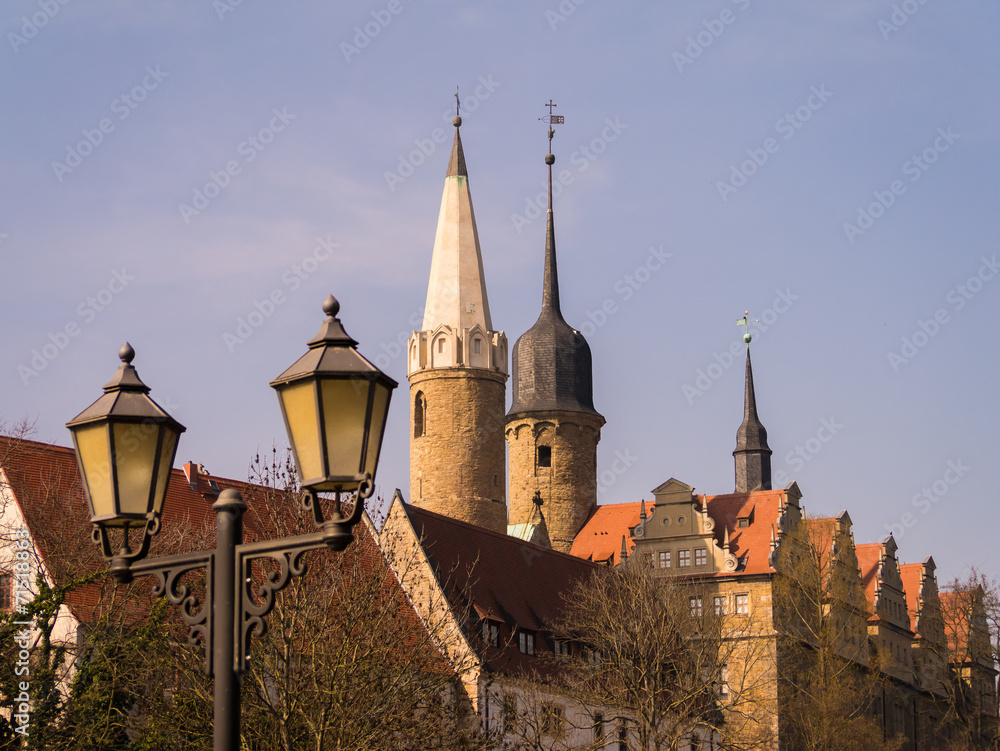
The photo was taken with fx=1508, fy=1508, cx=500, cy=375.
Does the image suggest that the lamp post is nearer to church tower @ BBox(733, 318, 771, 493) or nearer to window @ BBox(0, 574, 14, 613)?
window @ BBox(0, 574, 14, 613)

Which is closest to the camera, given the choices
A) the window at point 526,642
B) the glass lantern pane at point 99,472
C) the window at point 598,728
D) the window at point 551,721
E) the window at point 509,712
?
the glass lantern pane at point 99,472

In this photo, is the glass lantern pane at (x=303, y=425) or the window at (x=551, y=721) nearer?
the glass lantern pane at (x=303, y=425)

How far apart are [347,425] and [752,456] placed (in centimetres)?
6954

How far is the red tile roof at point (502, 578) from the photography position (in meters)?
39.0

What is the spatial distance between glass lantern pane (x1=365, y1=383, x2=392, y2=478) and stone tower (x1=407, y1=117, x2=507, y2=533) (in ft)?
144

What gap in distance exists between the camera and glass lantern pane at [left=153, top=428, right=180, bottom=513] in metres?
6.24

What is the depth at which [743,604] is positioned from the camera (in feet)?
178

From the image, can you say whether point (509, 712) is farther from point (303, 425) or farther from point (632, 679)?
point (303, 425)

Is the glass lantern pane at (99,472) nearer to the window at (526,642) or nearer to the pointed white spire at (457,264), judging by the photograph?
the window at (526,642)

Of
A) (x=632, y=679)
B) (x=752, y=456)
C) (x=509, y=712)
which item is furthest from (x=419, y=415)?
(x=752, y=456)

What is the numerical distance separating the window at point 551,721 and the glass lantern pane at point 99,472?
2512 cm

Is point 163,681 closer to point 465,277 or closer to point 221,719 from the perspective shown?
point 221,719

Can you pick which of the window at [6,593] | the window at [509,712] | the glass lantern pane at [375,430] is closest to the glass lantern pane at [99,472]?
the glass lantern pane at [375,430]

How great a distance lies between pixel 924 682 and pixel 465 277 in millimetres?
28087
